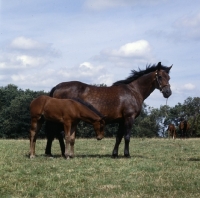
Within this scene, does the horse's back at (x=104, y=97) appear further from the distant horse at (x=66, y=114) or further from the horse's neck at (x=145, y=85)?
the distant horse at (x=66, y=114)

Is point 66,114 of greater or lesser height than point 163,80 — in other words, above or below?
below

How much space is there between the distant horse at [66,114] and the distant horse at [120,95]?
64 cm

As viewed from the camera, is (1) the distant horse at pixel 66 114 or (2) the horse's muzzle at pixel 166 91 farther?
(2) the horse's muzzle at pixel 166 91

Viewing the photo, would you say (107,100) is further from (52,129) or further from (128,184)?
(128,184)

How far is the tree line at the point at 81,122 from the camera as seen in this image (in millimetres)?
69938

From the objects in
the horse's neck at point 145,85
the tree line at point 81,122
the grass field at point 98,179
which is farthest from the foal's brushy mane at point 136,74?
the tree line at point 81,122

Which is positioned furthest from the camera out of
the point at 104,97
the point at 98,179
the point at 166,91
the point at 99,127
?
the point at 166,91

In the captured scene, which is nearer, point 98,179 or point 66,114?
point 98,179

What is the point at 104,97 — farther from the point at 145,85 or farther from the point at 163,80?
the point at 163,80

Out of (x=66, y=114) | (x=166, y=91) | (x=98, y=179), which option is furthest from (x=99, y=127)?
(x=98, y=179)

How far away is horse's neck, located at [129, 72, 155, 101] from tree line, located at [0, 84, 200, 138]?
4295 centimetres

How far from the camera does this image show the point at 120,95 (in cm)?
1386

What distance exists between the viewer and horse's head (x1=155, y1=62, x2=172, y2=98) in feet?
45.9

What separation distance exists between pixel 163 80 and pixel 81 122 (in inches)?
2077
